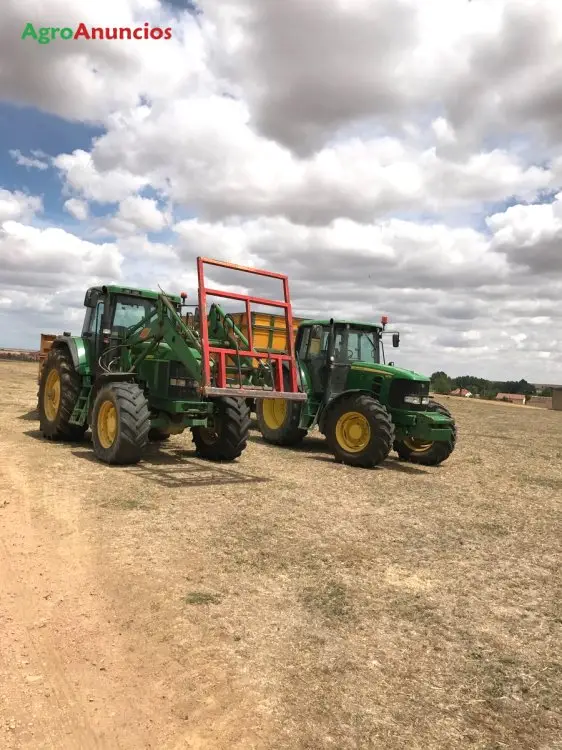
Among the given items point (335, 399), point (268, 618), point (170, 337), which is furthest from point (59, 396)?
point (268, 618)

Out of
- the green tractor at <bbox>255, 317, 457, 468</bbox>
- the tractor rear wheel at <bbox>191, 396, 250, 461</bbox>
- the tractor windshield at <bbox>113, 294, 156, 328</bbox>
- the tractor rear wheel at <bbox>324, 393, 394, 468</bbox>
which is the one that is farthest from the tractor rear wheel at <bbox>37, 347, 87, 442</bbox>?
the tractor rear wheel at <bbox>324, 393, 394, 468</bbox>

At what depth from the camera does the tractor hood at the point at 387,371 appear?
9.87 m

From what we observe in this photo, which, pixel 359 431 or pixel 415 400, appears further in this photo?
pixel 415 400

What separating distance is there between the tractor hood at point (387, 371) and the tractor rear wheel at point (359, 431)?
2.34 ft

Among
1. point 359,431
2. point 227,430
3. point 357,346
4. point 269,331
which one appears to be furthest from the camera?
point 269,331

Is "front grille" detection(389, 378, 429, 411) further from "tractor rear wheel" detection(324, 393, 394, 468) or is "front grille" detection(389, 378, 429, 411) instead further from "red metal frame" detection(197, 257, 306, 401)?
"red metal frame" detection(197, 257, 306, 401)

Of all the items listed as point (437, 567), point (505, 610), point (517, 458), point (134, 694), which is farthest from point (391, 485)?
point (134, 694)

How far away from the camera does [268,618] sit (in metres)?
3.83

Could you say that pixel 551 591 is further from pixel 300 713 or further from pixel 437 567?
pixel 300 713

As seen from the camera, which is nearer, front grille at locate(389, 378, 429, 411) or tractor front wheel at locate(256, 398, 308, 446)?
front grille at locate(389, 378, 429, 411)

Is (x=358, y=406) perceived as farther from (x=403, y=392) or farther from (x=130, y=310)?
(x=130, y=310)

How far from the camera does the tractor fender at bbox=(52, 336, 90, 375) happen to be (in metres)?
9.53

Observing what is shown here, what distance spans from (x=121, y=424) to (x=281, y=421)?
4.25 m

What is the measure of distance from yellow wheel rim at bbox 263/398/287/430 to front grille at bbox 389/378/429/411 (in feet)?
7.56
